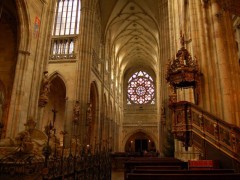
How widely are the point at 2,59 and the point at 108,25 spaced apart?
17447 millimetres

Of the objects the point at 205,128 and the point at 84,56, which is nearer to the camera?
the point at 205,128

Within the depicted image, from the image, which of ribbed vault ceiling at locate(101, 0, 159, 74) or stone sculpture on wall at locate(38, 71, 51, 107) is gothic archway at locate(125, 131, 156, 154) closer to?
ribbed vault ceiling at locate(101, 0, 159, 74)

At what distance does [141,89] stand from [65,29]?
21697 mm

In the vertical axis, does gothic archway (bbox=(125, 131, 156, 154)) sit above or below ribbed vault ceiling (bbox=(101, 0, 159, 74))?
below

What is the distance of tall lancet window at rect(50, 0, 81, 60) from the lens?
20828mm

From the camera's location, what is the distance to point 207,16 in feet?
26.7

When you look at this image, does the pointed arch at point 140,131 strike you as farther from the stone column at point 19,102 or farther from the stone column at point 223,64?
the stone column at point 223,64

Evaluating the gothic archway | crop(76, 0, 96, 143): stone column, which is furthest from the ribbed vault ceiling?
the gothic archway

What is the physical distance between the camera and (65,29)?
21828 mm

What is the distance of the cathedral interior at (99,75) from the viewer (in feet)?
21.5

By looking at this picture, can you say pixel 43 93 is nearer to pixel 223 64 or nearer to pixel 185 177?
pixel 223 64

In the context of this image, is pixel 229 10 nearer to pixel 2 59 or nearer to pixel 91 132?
pixel 2 59

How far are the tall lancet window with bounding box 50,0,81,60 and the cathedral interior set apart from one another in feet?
0.30

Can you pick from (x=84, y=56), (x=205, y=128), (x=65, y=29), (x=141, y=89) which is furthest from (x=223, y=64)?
(x=141, y=89)
